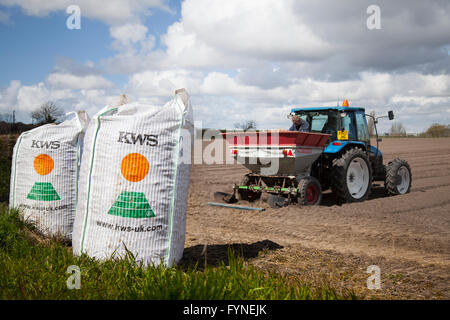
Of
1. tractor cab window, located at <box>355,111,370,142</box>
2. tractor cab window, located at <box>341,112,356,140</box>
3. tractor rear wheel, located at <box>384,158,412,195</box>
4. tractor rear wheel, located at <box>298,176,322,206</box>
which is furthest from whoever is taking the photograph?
tractor rear wheel, located at <box>384,158,412,195</box>

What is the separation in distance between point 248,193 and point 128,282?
5.61 m

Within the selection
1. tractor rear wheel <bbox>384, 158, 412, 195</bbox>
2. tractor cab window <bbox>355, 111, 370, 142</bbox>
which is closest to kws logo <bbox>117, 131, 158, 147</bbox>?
tractor cab window <bbox>355, 111, 370, 142</bbox>

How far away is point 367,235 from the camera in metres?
5.51

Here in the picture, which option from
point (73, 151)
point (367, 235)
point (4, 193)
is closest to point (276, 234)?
point (367, 235)

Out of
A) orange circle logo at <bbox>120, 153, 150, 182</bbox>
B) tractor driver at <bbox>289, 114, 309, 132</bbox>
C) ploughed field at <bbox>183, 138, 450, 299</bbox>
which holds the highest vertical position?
tractor driver at <bbox>289, 114, 309, 132</bbox>

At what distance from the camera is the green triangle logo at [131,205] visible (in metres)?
3.25

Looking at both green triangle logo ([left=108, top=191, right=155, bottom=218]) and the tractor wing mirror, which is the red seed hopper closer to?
the tractor wing mirror

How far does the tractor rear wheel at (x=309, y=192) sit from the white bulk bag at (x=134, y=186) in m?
4.25

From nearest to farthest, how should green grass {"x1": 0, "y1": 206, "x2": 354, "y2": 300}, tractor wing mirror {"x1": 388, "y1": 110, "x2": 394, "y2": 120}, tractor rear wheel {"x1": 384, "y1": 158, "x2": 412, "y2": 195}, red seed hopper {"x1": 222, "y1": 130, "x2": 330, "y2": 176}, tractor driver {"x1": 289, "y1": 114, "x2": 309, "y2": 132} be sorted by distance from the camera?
green grass {"x1": 0, "y1": 206, "x2": 354, "y2": 300} → red seed hopper {"x1": 222, "y1": 130, "x2": 330, "y2": 176} → tractor driver {"x1": 289, "y1": 114, "x2": 309, "y2": 132} → tractor wing mirror {"x1": 388, "y1": 110, "x2": 394, "y2": 120} → tractor rear wheel {"x1": 384, "y1": 158, "x2": 412, "y2": 195}

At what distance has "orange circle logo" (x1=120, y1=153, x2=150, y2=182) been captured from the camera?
10.7ft

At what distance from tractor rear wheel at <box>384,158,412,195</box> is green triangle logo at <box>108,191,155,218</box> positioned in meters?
7.44

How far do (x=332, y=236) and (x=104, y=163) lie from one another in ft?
11.5

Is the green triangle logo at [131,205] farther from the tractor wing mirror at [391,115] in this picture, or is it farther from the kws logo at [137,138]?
the tractor wing mirror at [391,115]
